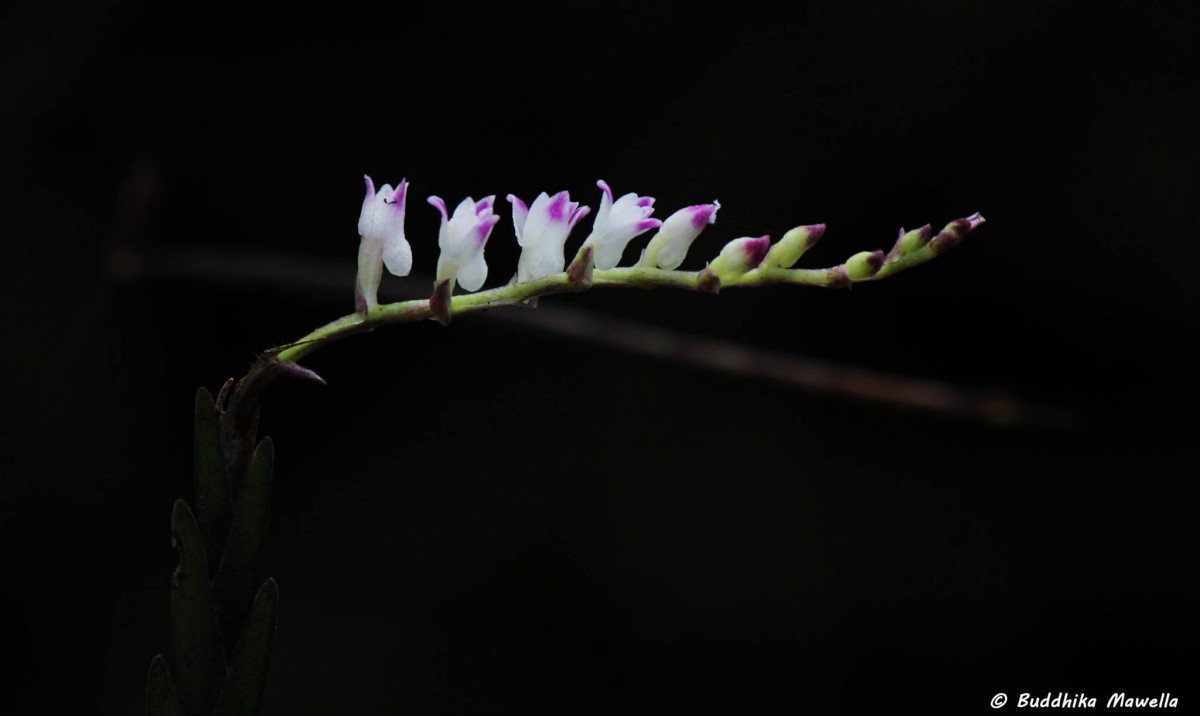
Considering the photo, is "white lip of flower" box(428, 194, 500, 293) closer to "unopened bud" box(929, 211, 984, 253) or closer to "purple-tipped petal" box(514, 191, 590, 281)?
"purple-tipped petal" box(514, 191, 590, 281)

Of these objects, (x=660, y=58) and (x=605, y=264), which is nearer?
(x=605, y=264)

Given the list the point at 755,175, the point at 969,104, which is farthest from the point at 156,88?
the point at 969,104

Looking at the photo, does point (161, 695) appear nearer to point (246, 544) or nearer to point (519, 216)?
point (246, 544)

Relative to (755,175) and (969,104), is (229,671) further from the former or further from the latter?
(969,104)

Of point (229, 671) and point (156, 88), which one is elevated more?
point (156, 88)

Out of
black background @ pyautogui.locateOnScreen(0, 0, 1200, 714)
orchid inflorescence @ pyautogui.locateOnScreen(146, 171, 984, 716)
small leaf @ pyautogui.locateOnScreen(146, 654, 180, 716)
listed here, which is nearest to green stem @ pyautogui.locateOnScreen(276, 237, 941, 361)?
A: orchid inflorescence @ pyautogui.locateOnScreen(146, 171, 984, 716)

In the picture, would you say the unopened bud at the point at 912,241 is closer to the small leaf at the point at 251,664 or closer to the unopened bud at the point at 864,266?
the unopened bud at the point at 864,266
